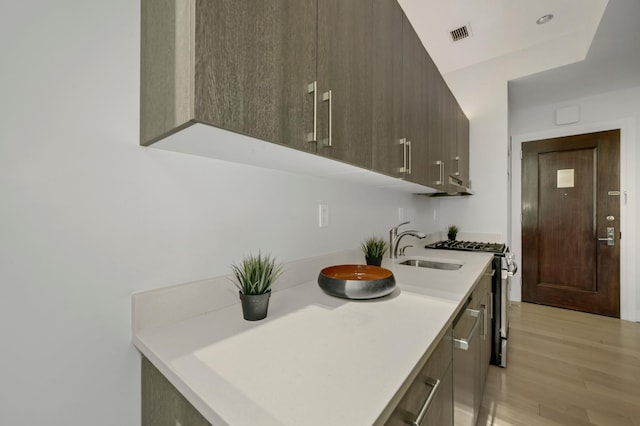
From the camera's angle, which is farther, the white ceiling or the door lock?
the door lock

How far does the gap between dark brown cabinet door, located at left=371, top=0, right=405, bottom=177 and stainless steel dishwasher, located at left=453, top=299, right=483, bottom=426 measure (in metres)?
0.65

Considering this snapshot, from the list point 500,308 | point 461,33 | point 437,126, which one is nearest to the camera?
point 437,126

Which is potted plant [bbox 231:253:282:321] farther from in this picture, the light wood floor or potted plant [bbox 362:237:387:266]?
the light wood floor

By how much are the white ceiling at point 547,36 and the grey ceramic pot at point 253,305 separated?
2349mm

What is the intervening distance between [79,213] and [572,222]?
4.28 m

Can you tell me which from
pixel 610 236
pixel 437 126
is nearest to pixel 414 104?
pixel 437 126

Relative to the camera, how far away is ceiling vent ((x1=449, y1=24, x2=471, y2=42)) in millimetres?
2280

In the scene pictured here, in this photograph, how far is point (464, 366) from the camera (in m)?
1.02

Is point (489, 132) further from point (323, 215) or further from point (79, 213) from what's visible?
point (79, 213)

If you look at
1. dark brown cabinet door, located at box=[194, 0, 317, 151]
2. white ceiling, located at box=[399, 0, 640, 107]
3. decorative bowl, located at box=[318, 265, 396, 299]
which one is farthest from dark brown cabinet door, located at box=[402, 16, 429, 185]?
white ceiling, located at box=[399, 0, 640, 107]

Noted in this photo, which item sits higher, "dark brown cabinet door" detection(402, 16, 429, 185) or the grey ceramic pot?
"dark brown cabinet door" detection(402, 16, 429, 185)

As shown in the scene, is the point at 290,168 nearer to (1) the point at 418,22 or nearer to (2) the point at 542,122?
(1) the point at 418,22

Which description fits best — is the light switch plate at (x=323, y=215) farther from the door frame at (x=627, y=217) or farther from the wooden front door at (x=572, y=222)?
the door frame at (x=627, y=217)

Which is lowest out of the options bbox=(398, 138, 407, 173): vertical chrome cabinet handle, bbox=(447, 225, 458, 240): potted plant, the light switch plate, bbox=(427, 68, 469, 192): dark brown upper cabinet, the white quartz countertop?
the white quartz countertop
